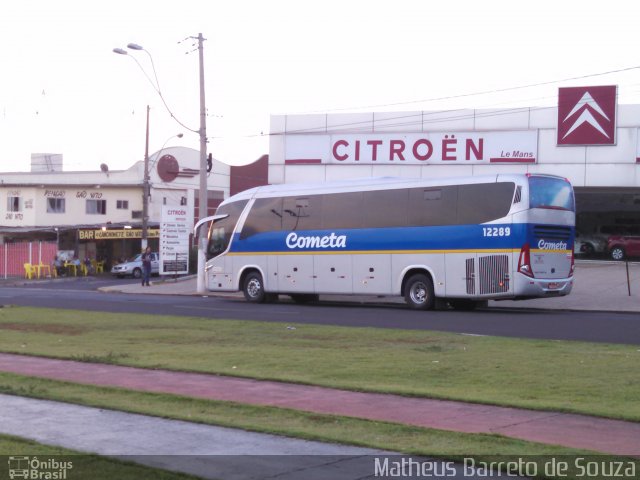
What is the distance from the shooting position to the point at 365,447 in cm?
818

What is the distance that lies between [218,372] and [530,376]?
4.57 m

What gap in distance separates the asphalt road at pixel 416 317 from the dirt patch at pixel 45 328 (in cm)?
409

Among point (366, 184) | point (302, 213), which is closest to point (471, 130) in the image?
point (302, 213)

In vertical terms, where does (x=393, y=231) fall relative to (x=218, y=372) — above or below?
above

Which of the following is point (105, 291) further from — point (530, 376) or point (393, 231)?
point (530, 376)

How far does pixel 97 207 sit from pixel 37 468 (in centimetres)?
5721

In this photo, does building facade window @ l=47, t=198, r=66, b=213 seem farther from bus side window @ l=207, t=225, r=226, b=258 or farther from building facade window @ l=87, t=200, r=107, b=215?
bus side window @ l=207, t=225, r=226, b=258

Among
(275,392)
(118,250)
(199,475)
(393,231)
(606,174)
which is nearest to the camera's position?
(199,475)

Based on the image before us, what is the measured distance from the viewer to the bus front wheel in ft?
104

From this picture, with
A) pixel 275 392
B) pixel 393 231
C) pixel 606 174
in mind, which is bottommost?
pixel 275 392

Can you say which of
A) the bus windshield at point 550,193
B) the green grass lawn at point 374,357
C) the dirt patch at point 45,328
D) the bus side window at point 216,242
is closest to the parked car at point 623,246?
the bus windshield at point 550,193

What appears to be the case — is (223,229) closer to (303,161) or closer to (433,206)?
(433,206)

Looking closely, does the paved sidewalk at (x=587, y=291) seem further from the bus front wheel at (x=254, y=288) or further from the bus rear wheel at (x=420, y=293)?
the bus rear wheel at (x=420, y=293)

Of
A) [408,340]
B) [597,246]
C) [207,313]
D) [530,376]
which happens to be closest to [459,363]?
[530,376]
